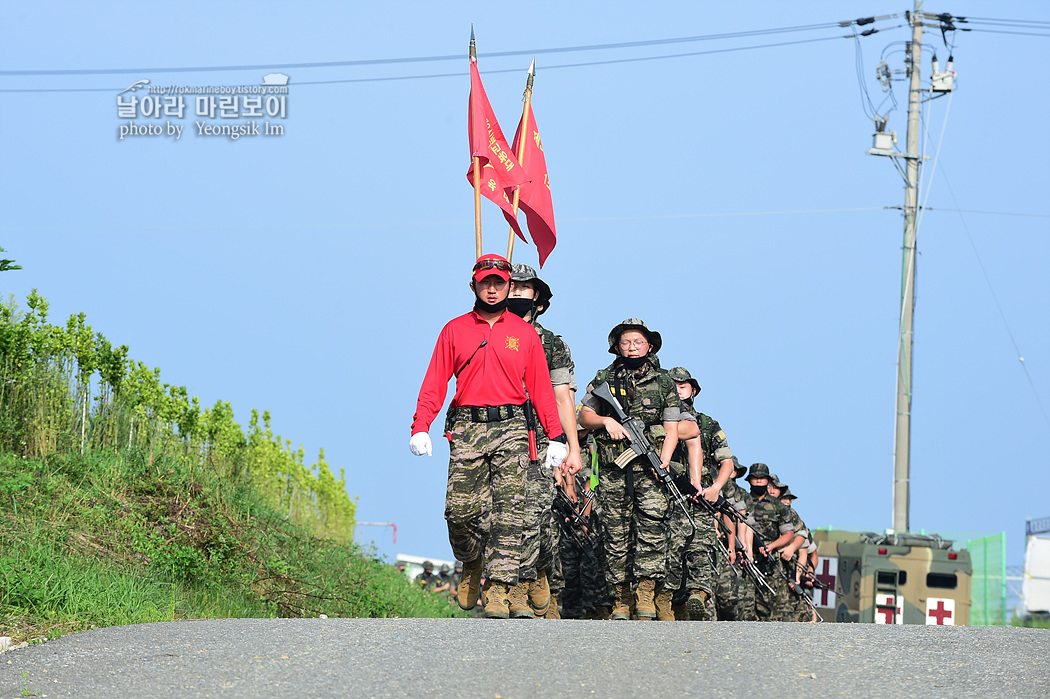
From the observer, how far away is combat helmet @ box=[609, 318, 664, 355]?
34.4 feet

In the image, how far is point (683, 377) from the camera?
502 inches

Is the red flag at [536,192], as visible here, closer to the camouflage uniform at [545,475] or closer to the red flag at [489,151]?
the red flag at [489,151]

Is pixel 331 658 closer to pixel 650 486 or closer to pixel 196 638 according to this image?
pixel 196 638

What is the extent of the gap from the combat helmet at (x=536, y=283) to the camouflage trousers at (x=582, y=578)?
2.81 meters

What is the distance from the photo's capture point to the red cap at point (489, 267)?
871 centimetres

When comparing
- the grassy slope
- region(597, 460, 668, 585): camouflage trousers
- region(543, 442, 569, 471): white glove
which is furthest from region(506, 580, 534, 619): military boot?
the grassy slope

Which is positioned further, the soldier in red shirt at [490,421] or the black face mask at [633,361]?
the black face mask at [633,361]

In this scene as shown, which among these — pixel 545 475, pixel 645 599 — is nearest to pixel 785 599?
pixel 645 599

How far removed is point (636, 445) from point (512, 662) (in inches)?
166

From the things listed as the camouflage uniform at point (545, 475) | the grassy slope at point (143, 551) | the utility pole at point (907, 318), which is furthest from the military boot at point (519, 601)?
the utility pole at point (907, 318)

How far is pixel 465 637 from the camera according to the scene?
22.3ft

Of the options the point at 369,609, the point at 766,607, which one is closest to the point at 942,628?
the point at 369,609

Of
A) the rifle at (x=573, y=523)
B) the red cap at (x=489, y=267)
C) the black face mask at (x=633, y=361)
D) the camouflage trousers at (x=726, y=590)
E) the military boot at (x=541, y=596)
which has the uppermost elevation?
the red cap at (x=489, y=267)

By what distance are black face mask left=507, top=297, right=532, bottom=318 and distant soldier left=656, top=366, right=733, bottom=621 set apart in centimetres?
164
